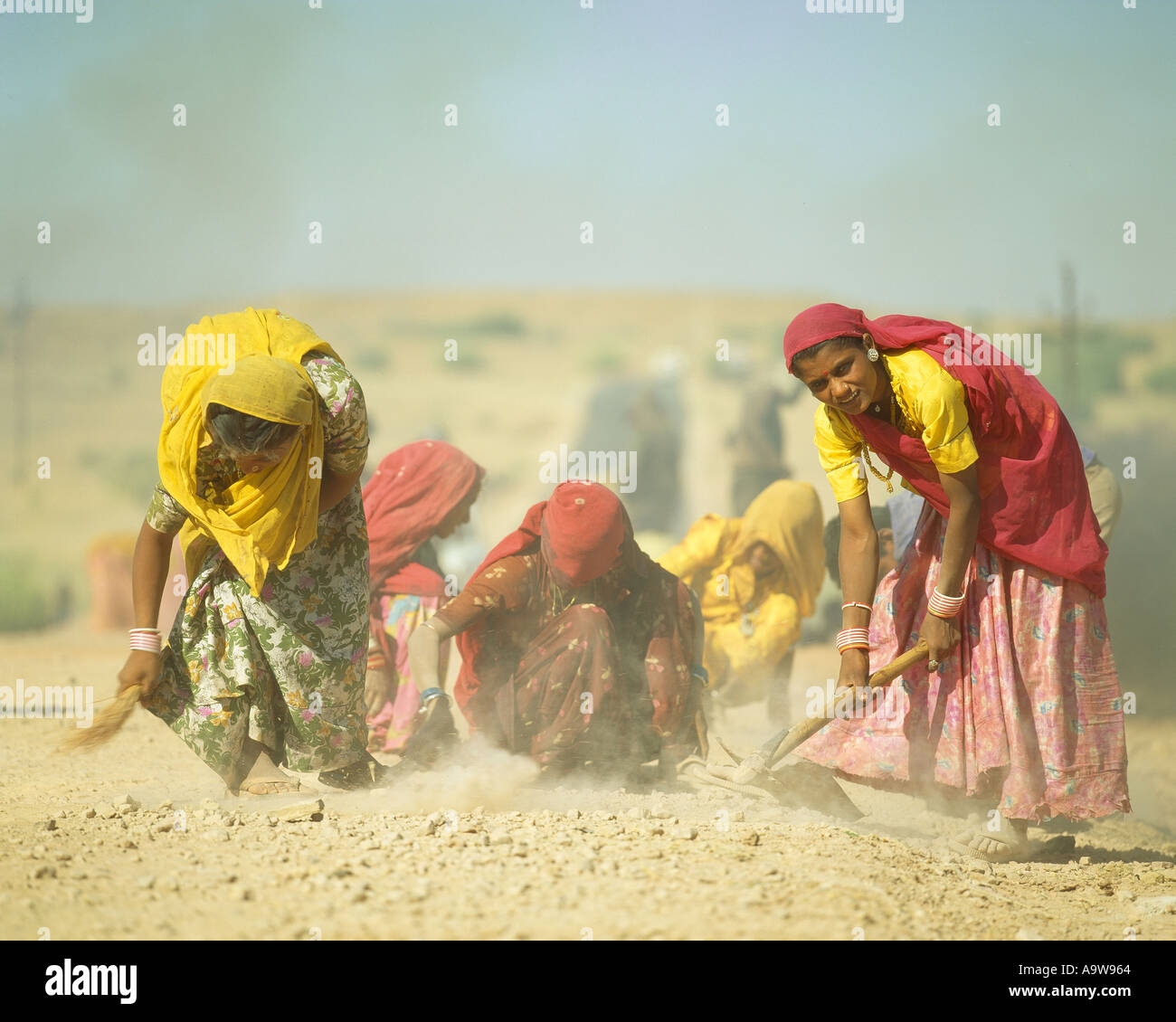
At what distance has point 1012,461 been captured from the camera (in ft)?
13.5

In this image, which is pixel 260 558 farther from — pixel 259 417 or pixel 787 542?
pixel 787 542

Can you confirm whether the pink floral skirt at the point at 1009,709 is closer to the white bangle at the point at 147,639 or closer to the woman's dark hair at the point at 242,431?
the woman's dark hair at the point at 242,431

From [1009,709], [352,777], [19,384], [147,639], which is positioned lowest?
[352,777]

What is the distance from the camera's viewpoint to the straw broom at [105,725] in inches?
155

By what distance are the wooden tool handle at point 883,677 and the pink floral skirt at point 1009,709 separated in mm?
118

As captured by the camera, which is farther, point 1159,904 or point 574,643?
point 574,643

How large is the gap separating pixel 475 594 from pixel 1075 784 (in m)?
2.49

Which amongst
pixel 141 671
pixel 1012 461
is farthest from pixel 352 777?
pixel 1012 461

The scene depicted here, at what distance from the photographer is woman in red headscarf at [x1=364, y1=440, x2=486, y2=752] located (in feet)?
18.3

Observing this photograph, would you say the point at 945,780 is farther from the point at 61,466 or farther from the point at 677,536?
the point at 61,466

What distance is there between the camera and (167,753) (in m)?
6.00

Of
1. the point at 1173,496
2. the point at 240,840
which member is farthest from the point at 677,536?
the point at 240,840

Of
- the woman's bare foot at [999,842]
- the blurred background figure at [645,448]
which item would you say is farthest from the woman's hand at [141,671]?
the blurred background figure at [645,448]

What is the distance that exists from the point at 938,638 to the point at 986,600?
0.27 meters
